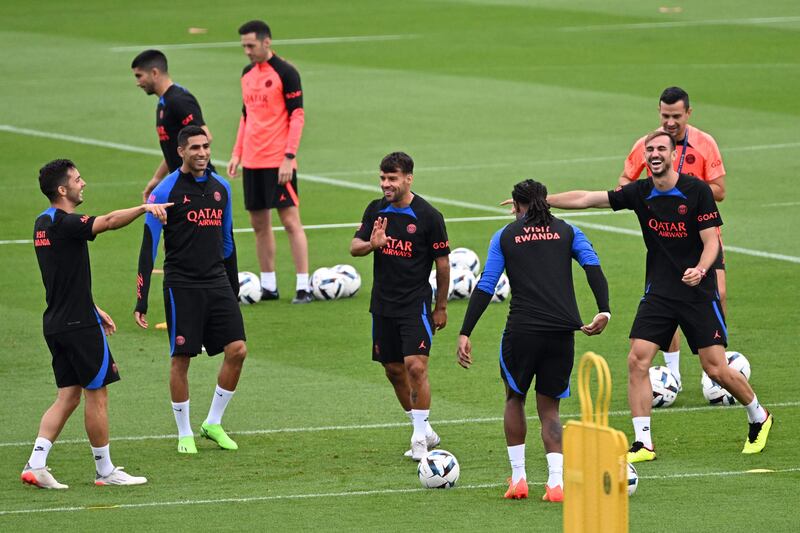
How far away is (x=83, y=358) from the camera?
11086 mm

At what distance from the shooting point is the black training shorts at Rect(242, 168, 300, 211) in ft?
56.6

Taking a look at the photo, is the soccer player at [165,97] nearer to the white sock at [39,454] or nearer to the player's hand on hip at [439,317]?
the player's hand on hip at [439,317]

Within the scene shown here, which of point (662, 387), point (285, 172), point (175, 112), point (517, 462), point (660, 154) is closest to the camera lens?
point (517, 462)

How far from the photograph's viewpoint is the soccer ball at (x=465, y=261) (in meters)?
17.6

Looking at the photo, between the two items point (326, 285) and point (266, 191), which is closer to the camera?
point (266, 191)

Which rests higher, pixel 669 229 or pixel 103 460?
pixel 669 229

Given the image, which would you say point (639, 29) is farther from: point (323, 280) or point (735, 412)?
point (735, 412)

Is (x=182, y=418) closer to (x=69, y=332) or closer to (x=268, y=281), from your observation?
(x=69, y=332)

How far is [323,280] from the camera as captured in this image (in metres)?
17.5

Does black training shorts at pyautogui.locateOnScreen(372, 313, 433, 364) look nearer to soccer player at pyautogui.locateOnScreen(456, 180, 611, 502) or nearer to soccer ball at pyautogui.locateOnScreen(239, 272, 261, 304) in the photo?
soccer player at pyautogui.locateOnScreen(456, 180, 611, 502)

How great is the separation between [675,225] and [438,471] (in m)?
2.53

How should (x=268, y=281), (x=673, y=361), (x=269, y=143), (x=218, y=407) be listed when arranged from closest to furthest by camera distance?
1. (x=218, y=407)
2. (x=673, y=361)
3. (x=269, y=143)
4. (x=268, y=281)

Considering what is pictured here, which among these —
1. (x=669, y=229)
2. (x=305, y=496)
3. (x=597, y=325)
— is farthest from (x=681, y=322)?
(x=305, y=496)

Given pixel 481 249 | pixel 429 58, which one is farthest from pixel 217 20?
pixel 481 249
